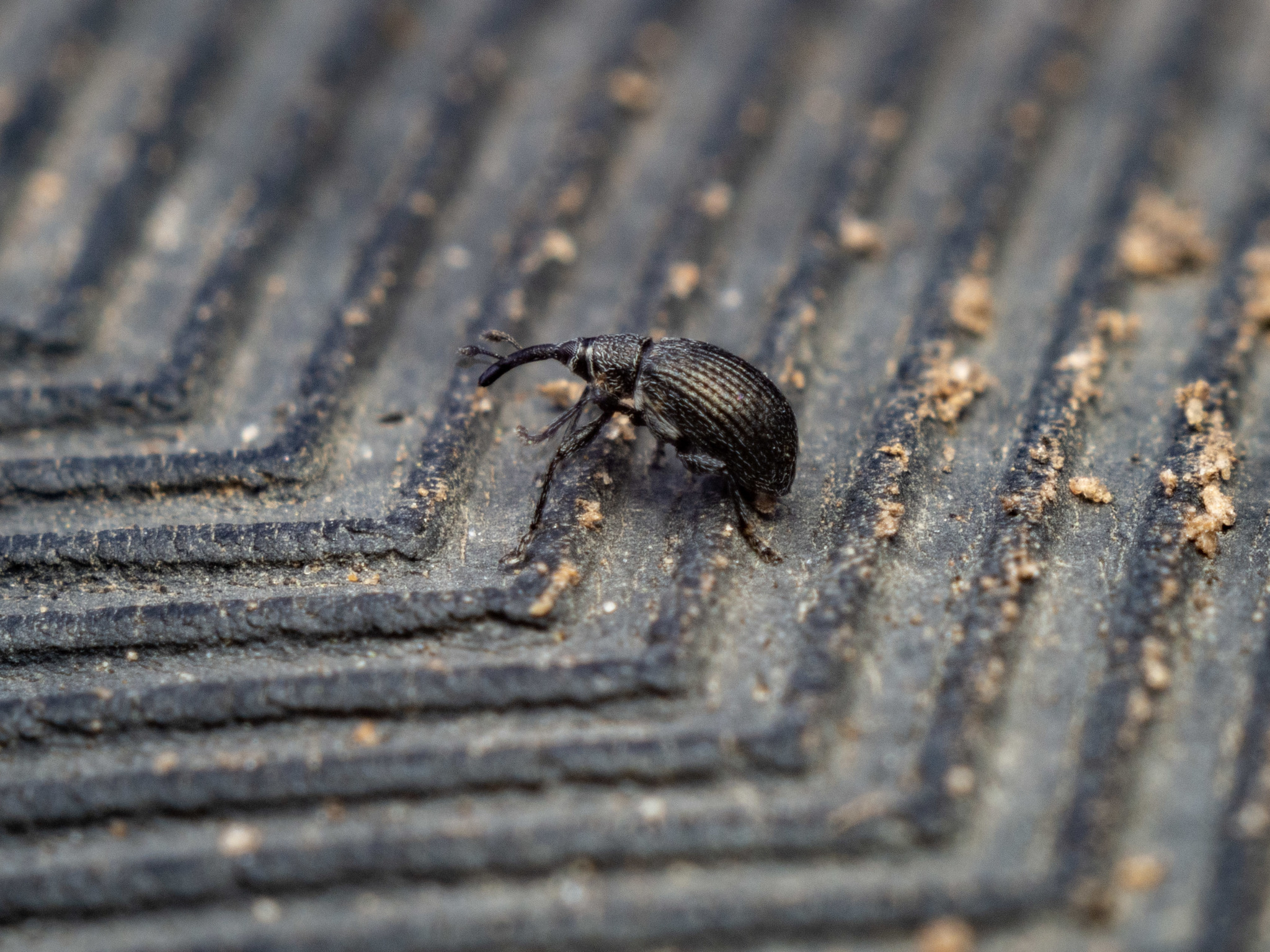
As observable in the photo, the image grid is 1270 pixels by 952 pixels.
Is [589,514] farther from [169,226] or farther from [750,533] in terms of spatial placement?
[169,226]

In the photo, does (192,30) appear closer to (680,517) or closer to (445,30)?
(445,30)

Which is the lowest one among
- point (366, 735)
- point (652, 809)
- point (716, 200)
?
point (652, 809)

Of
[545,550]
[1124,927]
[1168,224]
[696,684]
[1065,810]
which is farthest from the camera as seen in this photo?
[1168,224]

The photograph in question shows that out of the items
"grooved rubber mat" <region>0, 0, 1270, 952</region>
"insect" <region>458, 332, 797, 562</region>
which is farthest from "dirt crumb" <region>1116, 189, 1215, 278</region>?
"insect" <region>458, 332, 797, 562</region>

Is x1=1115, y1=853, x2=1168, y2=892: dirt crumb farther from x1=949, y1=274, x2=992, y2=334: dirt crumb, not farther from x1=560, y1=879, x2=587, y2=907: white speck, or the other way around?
x1=949, y1=274, x2=992, y2=334: dirt crumb

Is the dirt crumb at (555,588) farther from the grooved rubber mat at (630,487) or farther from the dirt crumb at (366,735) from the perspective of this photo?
the dirt crumb at (366,735)

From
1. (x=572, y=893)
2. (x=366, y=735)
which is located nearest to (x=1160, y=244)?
(x=572, y=893)

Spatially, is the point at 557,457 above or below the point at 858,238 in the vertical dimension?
below

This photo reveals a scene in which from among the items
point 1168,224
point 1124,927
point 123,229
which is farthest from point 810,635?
point 123,229
